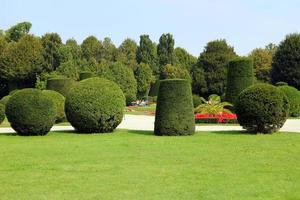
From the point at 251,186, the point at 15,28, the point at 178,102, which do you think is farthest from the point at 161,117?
the point at 15,28

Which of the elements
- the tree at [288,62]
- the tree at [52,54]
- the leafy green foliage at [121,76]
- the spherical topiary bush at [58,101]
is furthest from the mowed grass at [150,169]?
the tree at [52,54]

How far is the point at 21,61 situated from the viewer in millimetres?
55094

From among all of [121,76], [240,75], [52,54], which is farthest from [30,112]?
[52,54]

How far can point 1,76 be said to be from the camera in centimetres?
5575

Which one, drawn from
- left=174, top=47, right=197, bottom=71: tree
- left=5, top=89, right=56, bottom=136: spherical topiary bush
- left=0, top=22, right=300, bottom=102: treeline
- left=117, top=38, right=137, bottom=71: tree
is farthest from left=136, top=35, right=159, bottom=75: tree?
left=5, top=89, right=56, bottom=136: spherical topiary bush

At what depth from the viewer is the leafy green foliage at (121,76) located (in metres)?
53.8

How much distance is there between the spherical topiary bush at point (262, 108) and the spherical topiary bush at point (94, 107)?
4.89 m

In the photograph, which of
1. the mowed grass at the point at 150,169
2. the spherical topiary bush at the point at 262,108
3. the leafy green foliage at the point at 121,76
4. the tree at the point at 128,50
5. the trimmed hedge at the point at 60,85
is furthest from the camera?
the tree at the point at 128,50

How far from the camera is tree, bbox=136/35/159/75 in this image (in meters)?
69.9

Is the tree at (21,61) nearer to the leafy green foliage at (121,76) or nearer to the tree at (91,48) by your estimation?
the leafy green foliage at (121,76)

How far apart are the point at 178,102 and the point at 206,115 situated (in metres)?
8.54

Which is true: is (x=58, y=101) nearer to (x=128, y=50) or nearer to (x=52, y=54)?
(x=52, y=54)

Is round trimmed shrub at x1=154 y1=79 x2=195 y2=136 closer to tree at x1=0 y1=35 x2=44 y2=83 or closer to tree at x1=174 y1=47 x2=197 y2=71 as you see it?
tree at x1=0 y1=35 x2=44 y2=83

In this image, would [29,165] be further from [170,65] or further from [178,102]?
[170,65]
